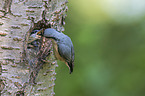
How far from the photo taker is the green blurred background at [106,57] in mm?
4430

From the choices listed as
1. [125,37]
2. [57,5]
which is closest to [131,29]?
[125,37]

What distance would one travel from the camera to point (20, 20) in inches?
79.2

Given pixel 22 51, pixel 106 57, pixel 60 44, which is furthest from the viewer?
pixel 106 57

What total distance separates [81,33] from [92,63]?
0.66m

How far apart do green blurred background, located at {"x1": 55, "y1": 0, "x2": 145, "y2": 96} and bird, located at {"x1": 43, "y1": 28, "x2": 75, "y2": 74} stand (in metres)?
2.19

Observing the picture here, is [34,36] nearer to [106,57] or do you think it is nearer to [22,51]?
[22,51]

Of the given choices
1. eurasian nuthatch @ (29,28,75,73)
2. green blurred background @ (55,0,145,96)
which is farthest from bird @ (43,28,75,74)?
green blurred background @ (55,0,145,96)

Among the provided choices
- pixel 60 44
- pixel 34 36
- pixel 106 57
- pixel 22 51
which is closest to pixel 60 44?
pixel 60 44

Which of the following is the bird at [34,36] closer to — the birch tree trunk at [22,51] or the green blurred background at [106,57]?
the birch tree trunk at [22,51]

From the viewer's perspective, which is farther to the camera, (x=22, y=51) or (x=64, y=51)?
(x=64, y=51)

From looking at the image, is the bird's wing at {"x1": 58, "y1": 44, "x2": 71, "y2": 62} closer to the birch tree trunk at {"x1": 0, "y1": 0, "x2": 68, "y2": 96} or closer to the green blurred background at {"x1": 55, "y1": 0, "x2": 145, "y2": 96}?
the birch tree trunk at {"x1": 0, "y1": 0, "x2": 68, "y2": 96}

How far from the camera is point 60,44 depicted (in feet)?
7.53

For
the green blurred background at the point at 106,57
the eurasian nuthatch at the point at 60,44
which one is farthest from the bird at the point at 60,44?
the green blurred background at the point at 106,57

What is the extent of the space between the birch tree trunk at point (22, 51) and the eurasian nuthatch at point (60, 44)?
0.31ft
